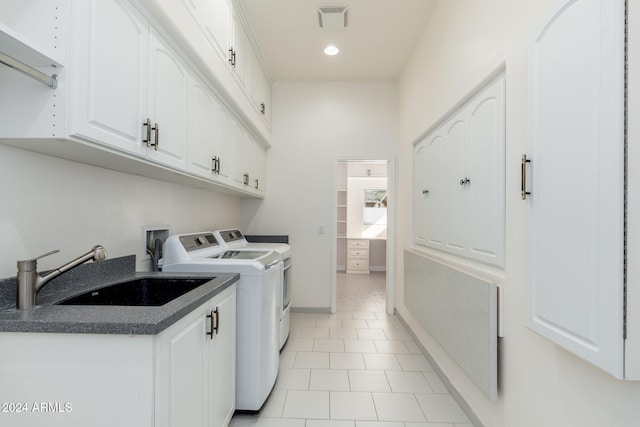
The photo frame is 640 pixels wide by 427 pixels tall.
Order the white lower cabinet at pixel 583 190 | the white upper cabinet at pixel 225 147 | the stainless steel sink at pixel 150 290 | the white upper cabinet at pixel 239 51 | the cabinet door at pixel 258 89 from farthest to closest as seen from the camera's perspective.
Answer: the cabinet door at pixel 258 89
the white upper cabinet at pixel 239 51
the white upper cabinet at pixel 225 147
the stainless steel sink at pixel 150 290
the white lower cabinet at pixel 583 190

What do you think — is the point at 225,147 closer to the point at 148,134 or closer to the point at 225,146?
the point at 225,146

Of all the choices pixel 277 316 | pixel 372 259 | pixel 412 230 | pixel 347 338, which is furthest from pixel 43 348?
pixel 372 259

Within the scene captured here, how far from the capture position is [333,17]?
276 cm

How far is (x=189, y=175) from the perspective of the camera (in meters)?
1.88

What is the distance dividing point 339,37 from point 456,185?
1.98 meters

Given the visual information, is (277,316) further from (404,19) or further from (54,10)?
(404,19)

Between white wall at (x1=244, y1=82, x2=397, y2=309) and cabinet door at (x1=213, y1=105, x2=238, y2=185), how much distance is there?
4.64 feet

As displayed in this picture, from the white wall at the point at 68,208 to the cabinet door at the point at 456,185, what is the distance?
6.80ft

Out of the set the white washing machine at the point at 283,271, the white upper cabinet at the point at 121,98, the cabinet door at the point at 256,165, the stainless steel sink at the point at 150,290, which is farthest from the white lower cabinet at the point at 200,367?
the cabinet door at the point at 256,165

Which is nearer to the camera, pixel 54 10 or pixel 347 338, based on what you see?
pixel 54 10

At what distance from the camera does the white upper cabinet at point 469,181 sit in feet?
5.48

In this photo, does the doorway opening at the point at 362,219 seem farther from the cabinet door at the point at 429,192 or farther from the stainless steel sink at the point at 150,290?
the stainless steel sink at the point at 150,290

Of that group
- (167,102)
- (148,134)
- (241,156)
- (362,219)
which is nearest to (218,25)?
(167,102)

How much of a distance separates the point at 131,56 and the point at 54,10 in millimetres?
323
